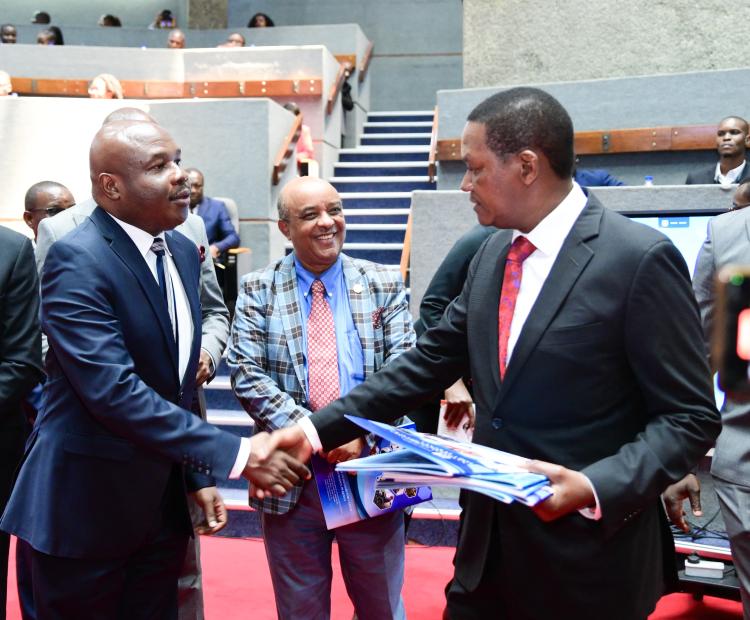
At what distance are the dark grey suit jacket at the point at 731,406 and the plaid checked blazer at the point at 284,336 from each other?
3.03ft

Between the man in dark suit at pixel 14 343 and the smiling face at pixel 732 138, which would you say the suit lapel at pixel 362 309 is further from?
the smiling face at pixel 732 138

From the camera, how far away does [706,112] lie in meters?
7.31

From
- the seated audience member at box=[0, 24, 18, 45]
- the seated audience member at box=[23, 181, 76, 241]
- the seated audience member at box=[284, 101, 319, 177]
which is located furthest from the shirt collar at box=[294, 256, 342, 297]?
the seated audience member at box=[0, 24, 18, 45]

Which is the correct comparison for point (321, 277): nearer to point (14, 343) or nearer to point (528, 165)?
point (14, 343)

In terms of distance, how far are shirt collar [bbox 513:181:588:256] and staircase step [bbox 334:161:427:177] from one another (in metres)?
7.99

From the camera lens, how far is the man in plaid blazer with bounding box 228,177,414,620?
2559 millimetres

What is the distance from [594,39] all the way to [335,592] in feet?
20.0

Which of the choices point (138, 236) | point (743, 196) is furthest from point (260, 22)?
point (138, 236)

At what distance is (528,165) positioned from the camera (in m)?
1.75

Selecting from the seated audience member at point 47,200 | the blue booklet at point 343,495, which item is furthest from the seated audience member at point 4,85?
the blue booklet at point 343,495

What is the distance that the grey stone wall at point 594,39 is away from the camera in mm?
7715

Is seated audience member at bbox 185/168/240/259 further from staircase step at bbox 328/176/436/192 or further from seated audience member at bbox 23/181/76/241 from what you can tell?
staircase step at bbox 328/176/436/192

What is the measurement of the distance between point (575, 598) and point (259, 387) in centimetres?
118

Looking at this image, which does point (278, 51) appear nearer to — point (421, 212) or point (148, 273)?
point (421, 212)
